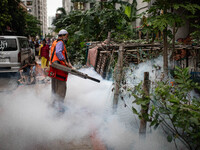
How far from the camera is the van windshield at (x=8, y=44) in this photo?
34.0ft

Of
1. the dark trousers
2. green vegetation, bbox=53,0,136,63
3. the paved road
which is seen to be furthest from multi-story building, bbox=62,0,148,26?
the paved road

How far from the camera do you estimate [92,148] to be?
3.81 meters

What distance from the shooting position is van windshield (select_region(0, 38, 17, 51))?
1036 centimetres

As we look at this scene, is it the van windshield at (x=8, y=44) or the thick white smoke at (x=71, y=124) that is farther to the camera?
the van windshield at (x=8, y=44)

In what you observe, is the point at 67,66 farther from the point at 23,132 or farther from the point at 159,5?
the point at 159,5

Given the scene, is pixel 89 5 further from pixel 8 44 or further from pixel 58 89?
pixel 58 89

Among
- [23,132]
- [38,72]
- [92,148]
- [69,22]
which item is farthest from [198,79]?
[69,22]

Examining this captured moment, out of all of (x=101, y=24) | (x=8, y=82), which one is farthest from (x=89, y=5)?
(x=8, y=82)

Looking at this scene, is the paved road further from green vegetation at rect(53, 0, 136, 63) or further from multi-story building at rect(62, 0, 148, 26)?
multi-story building at rect(62, 0, 148, 26)

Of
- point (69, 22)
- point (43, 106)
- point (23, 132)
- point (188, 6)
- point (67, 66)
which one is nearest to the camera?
point (188, 6)

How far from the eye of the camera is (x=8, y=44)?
10484 millimetres

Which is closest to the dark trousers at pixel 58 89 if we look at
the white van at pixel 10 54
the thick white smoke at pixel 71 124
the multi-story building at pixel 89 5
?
the thick white smoke at pixel 71 124

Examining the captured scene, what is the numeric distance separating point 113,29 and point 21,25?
51.0 feet

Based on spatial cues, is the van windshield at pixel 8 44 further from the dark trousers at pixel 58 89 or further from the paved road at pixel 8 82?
the dark trousers at pixel 58 89
